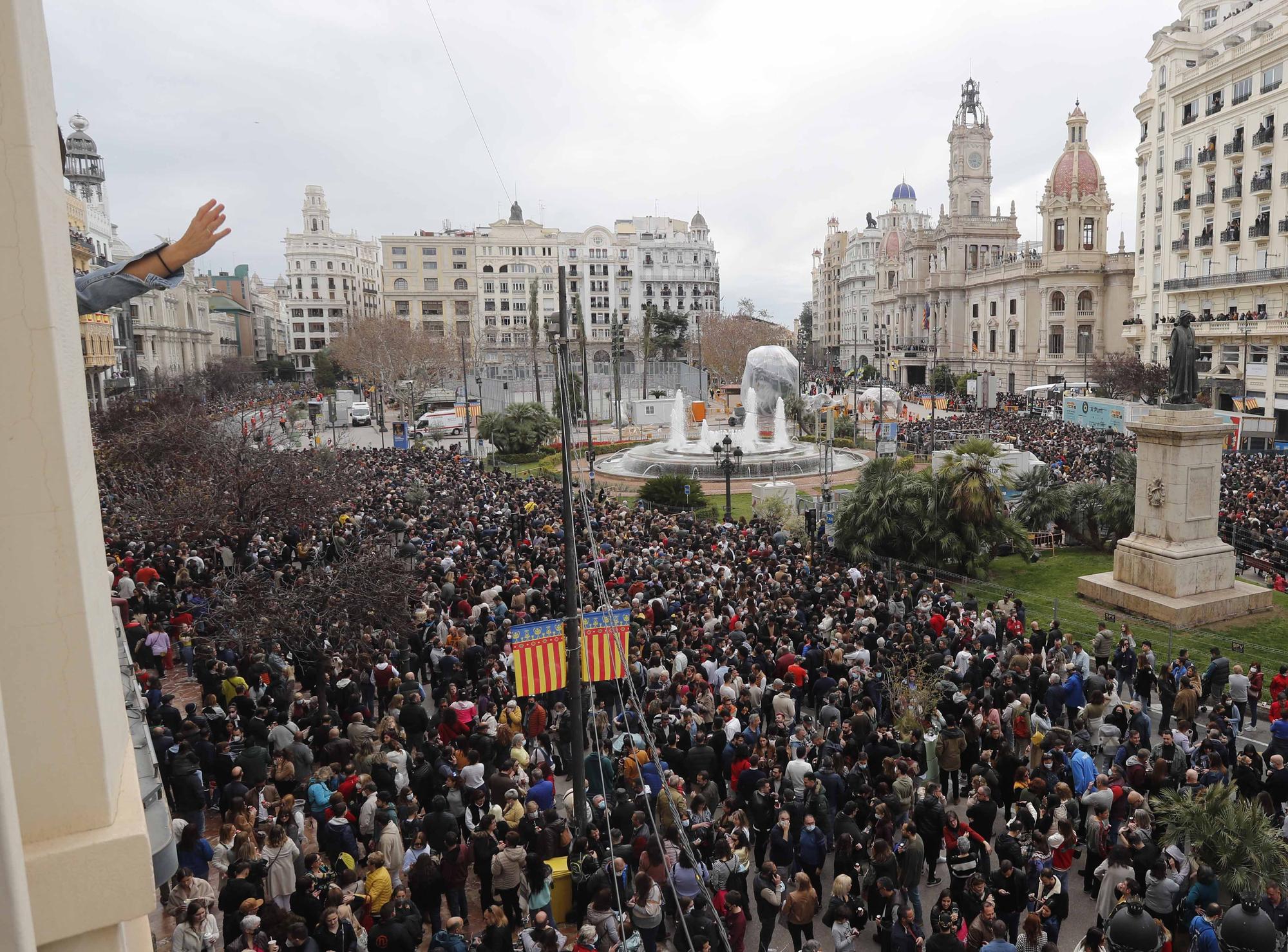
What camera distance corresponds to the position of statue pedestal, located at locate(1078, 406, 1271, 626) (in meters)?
16.9

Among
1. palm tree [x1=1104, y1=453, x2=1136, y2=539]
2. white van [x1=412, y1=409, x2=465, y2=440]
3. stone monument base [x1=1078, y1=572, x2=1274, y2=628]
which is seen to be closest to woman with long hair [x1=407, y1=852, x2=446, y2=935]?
stone monument base [x1=1078, y1=572, x2=1274, y2=628]

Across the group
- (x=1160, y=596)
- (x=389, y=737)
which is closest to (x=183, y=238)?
(x=389, y=737)

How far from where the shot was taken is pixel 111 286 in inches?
160

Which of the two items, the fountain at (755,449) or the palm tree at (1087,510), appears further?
the fountain at (755,449)

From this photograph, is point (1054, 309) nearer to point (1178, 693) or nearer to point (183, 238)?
point (1178, 693)

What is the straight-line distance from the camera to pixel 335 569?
655 inches

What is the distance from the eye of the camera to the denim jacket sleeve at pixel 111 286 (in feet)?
13.2

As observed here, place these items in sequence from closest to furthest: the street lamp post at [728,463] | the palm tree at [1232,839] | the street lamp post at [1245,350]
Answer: the palm tree at [1232,839], the street lamp post at [728,463], the street lamp post at [1245,350]

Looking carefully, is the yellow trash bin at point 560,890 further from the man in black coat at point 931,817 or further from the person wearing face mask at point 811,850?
the man in black coat at point 931,817

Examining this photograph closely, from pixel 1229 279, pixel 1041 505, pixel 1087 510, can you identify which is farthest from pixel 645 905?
pixel 1229 279

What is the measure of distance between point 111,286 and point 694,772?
7953mm

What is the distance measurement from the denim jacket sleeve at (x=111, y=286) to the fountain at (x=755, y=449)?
31387 millimetres

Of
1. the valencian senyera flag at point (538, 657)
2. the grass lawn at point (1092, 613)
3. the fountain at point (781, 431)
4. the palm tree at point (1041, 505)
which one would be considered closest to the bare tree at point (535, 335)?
the fountain at point (781, 431)

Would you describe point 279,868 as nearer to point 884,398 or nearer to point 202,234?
point 202,234
